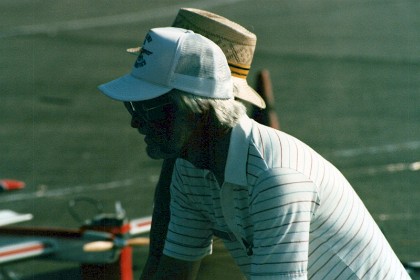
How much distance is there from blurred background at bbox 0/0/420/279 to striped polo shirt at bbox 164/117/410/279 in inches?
80.7

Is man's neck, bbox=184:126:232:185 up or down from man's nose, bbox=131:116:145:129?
down

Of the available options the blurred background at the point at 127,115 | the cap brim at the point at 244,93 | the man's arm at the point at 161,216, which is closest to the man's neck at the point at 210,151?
the cap brim at the point at 244,93

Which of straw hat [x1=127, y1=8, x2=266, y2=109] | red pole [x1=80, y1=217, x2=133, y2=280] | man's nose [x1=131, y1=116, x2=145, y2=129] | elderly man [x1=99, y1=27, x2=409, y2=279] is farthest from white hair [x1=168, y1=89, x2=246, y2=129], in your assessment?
red pole [x1=80, y1=217, x2=133, y2=280]

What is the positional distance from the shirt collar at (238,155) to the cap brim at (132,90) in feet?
0.77

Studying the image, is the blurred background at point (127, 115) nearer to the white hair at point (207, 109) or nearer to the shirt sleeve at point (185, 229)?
the shirt sleeve at point (185, 229)

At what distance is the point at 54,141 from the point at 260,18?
22.6ft

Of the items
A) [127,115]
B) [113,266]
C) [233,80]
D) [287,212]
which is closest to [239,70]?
[233,80]

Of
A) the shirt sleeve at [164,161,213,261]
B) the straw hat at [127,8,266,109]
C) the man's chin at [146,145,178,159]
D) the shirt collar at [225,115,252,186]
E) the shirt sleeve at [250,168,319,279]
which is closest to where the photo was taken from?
the shirt sleeve at [250,168,319,279]

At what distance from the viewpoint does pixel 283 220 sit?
8.79 ft

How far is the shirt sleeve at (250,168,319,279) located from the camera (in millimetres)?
2680

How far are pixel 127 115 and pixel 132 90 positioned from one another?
25.9ft

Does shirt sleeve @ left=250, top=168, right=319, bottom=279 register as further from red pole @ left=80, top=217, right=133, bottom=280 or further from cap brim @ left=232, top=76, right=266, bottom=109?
red pole @ left=80, top=217, right=133, bottom=280

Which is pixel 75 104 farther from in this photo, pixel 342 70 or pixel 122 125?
pixel 342 70

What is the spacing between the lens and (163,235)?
4090 mm
